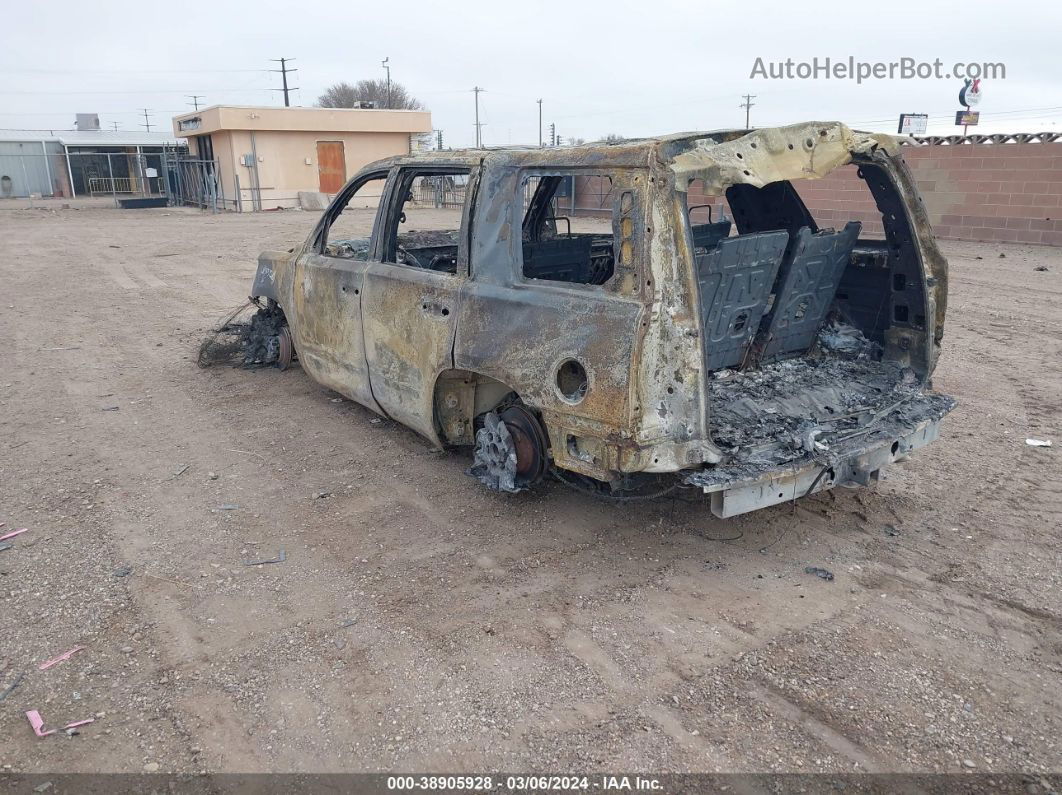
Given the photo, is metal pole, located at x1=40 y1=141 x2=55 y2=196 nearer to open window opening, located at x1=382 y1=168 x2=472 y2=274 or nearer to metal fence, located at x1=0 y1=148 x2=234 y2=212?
metal fence, located at x1=0 y1=148 x2=234 y2=212

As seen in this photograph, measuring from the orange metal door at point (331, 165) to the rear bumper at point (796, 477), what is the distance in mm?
28660

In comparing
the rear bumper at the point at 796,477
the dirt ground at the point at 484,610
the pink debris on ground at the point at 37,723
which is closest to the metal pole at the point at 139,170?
the dirt ground at the point at 484,610

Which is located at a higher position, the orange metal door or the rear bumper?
the orange metal door

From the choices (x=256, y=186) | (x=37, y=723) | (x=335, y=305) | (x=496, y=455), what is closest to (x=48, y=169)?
(x=256, y=186)

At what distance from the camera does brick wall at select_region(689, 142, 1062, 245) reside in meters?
15.2

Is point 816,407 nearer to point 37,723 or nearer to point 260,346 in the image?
point 37,723

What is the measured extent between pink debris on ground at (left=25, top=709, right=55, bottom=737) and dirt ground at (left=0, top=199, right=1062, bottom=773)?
0.04m

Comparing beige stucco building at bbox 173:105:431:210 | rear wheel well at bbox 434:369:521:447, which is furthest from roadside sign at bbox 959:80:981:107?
rear wheel well at bbox 434:369:521:447

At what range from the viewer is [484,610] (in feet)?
11.3

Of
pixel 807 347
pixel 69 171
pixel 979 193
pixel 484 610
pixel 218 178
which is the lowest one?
pixel 484 610

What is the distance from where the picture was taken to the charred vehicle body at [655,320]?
3.37m

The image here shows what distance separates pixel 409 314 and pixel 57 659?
2374 millimetres

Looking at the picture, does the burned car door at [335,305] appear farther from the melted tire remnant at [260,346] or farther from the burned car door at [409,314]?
the melted tire remnant at [260,346]

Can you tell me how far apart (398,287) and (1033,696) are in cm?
356
